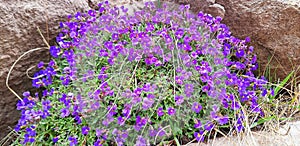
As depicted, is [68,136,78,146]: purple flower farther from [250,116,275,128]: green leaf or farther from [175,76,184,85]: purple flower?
[250,116,275,128]: green leaf

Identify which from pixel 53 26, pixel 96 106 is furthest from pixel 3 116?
pixel 96 106

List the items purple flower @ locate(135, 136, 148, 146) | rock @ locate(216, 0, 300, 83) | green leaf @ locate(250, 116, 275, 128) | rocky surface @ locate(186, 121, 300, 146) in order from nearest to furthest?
purple flower @ locate(135, 136, 148, 146)
rocky surface @ locate(186, 121, 300, 146)
green leaf @ locate(250, 116, 275, 128)
rock @ locate(216, 0, 300, 83)

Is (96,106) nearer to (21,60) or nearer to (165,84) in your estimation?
(165,84)

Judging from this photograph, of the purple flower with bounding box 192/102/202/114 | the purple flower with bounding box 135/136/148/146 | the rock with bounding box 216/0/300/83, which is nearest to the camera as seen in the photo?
the purple flower with bounding box 135/136/148/146

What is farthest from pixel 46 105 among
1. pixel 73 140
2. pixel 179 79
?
pixel 179 79

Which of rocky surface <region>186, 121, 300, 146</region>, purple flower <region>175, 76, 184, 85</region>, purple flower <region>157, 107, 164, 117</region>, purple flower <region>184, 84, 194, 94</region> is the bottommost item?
rocky surface <region>186, 121, 300, 146</region>

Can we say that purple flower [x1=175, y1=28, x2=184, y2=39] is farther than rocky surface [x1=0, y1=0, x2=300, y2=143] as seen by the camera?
No

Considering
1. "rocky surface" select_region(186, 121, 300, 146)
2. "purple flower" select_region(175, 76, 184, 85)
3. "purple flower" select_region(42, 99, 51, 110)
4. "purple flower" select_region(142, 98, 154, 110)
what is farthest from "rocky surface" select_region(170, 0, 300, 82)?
"purple flower" select_region(42, 99, 51, 110)
